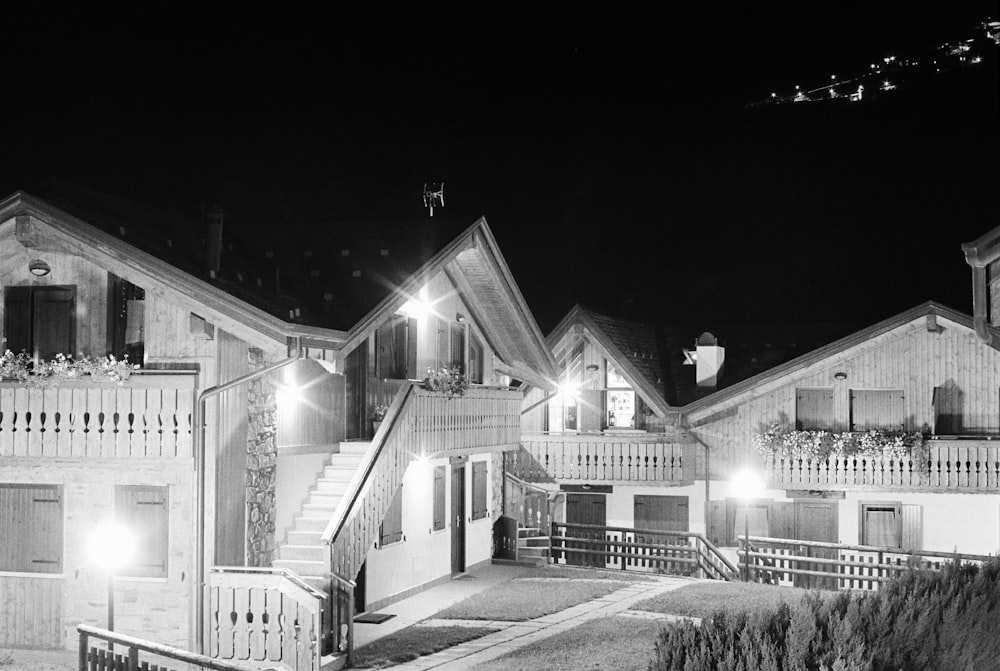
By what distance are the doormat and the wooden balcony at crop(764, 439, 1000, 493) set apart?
1340 centimetres

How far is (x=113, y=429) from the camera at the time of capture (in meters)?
20.2

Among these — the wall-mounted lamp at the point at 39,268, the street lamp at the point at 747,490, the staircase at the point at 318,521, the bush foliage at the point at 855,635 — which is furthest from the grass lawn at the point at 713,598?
the wall-mounted lamp at the point at 39,268

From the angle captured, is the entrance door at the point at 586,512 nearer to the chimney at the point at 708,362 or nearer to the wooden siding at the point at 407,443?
the chimney at the point at 708,362

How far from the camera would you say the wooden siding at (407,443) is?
67.8ft

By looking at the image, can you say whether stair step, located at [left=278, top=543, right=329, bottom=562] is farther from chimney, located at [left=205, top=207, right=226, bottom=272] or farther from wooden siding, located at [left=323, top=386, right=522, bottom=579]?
chimney, located at [left=205, top=207, right=226, bottom=272]

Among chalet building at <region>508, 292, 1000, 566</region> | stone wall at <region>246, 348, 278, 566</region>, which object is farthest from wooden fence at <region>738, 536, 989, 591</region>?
stone wall at <region>246, 348, 278, 566</region>

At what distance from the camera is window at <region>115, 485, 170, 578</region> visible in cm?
2016

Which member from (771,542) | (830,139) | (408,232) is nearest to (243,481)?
(408,232)

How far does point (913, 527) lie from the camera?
110 feet

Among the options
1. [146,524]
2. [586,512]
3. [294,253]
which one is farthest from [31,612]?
[586,512]

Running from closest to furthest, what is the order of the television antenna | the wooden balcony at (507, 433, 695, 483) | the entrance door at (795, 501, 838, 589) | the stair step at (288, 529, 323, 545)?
the stair step at (288, 529, 323, 545)
the television antenna
the entrance door at (795, 501, 838, 589)
the wooden balcony at (507, 433, 695, 483)

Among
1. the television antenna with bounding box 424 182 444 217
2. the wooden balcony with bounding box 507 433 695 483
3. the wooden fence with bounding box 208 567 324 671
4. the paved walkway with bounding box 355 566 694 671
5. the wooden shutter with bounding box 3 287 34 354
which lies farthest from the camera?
the wooden balcony with bounding box 507 433 695 483

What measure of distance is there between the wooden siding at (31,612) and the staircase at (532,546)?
43.3 feet

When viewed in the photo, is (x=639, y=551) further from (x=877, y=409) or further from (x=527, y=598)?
(x=527, y=598)
